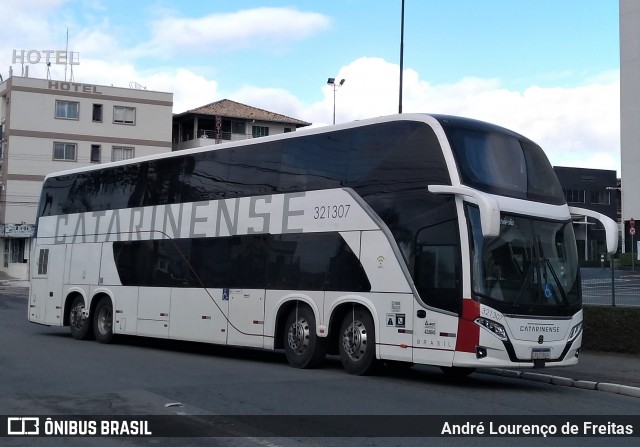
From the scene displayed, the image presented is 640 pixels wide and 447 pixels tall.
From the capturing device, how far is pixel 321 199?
49.8 ft

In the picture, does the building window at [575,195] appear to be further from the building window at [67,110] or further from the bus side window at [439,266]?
the bus side window at [439,266]

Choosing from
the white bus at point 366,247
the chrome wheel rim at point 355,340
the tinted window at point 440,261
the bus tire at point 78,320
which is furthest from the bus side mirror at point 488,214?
the bus tire at point 78,320

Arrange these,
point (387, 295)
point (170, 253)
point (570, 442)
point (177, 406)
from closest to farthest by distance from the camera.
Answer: point (570, 442) < point (177, 406) < point (387, 295) < point (170, 253)

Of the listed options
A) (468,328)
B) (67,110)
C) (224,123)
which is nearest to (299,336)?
(468,328)

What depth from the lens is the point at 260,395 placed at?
11703mm

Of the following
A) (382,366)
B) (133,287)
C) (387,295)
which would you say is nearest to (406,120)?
(387,295)

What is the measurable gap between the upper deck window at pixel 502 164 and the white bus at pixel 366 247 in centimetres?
2

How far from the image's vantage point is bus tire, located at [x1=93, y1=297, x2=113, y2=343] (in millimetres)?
20875

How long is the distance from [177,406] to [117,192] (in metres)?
10.9

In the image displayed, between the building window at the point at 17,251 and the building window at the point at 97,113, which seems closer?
the building window at the point at 97,113

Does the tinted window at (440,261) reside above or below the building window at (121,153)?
below

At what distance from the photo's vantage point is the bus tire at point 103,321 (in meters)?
20.9

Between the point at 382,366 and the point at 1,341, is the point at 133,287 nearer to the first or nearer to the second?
the point at 1,341

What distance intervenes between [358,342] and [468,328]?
2382 millimetres
